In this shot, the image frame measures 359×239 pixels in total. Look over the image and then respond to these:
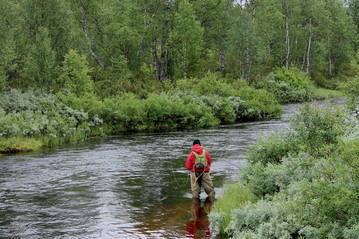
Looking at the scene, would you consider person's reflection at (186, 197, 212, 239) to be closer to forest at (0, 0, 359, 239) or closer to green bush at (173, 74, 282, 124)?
forest at (0, 0, 359, 239)

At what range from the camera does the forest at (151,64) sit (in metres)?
27.9

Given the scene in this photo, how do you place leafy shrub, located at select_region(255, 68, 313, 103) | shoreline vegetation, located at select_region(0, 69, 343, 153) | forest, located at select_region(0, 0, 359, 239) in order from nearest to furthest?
forest, located at select_region(0, 0, 359, 239) → shoreline vegetation, located at select_region(0, 69, 343, 153) → leafy shrub, located at select_region(255, 68, 313, 103)

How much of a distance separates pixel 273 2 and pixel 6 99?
1783 inches

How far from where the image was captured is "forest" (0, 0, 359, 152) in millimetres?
27938

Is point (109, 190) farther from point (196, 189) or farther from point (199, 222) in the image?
point (199, 222)

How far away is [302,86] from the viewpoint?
173 ft

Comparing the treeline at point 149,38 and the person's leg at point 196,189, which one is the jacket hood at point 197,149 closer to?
the person's leg at point 196,189

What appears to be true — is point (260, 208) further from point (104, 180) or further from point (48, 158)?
point (48, 158)

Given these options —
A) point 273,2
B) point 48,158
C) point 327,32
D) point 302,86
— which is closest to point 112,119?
point 48,158

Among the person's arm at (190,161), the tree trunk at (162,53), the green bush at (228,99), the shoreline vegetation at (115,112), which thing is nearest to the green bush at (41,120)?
the shoreline vegetation at (115,112)

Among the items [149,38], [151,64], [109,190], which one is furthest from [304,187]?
[151,64]

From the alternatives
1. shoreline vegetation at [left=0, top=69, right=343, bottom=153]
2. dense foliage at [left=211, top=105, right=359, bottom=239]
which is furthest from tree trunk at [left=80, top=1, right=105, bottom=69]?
dense foliage at [left=211, top=105, right=359, bottom=239]

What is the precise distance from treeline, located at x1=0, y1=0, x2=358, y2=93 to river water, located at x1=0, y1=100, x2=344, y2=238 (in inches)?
480

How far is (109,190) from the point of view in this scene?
1392 cm
